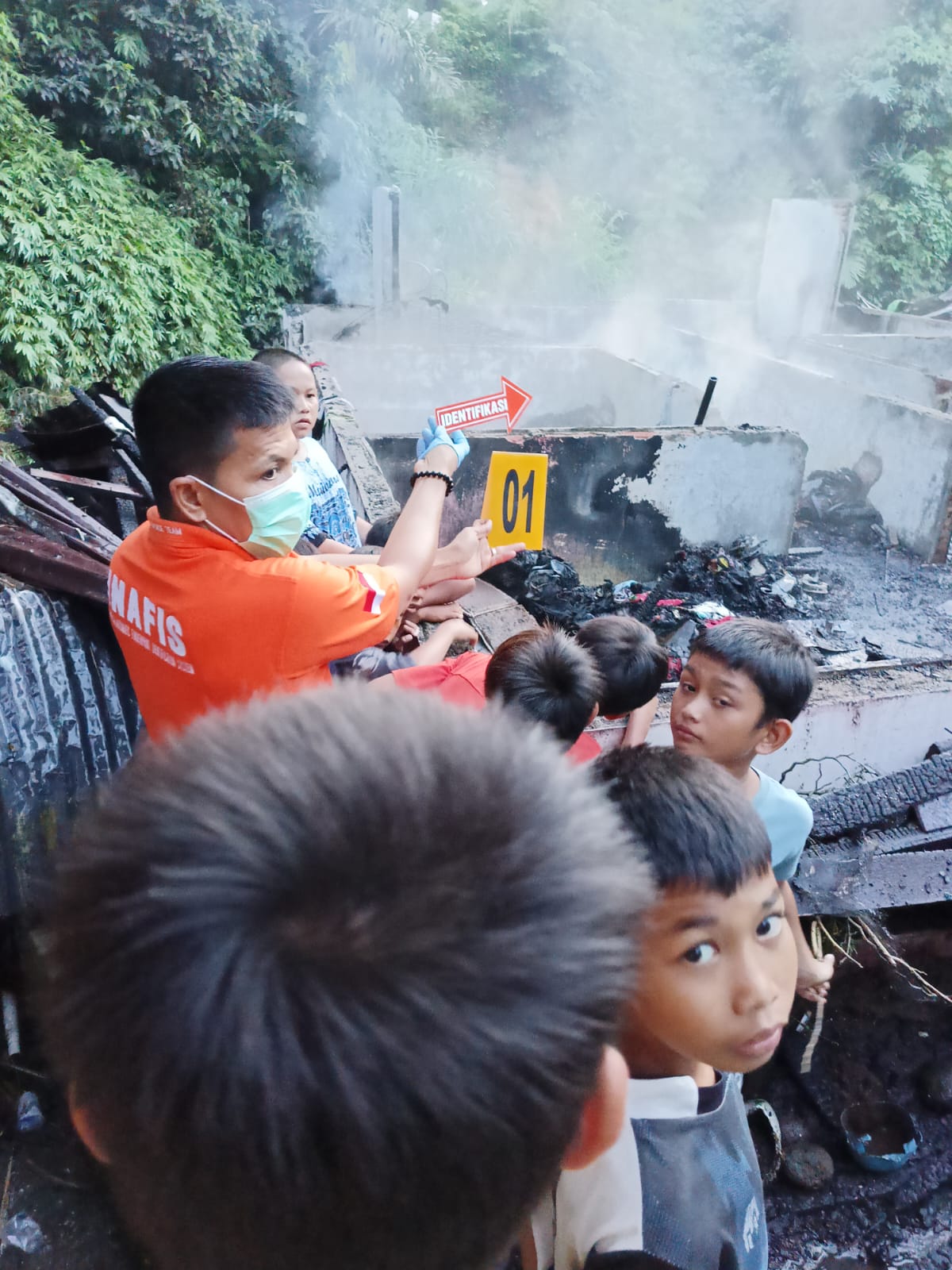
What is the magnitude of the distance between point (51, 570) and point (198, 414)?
1.26m

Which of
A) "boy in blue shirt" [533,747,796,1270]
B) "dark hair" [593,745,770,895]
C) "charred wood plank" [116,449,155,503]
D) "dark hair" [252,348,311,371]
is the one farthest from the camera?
"charred wood plank" [116,449,155,503]

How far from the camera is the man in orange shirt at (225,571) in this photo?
176 cm

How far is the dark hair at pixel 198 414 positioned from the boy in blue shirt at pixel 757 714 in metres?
1.50

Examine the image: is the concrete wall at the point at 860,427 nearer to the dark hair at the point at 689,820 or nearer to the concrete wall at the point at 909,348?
the concrete wall at the point at 909,348

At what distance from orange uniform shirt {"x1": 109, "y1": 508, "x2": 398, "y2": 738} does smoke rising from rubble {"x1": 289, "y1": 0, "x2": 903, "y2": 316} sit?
75.9ft

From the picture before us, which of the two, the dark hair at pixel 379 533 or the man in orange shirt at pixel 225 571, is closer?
the man in orange shirt at pixel 225 571

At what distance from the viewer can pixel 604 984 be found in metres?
0.62

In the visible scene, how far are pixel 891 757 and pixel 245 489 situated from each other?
11.3 ft

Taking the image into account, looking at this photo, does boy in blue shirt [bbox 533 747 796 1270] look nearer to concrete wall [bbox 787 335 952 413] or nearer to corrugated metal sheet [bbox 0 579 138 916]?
corrugated metal sheet [bbox 0 579 138 916]

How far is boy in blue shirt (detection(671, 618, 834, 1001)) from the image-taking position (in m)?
2.42

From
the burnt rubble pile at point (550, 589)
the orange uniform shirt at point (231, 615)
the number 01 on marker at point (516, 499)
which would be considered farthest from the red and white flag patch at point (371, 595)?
the burnt rubble pile at point (550, 589)

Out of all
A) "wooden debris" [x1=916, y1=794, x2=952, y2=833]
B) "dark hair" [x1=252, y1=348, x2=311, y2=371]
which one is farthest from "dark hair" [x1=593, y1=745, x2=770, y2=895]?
"dark hair" [x1=252, y1=348, x2=311, y2=371]

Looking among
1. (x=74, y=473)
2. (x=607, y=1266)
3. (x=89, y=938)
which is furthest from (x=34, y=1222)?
(x=74, y=473)

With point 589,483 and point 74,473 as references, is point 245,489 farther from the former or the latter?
point 589,483
